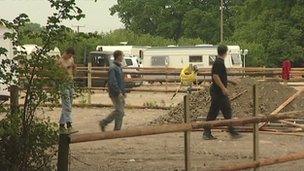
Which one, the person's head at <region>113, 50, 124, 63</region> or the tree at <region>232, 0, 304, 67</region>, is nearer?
the person's head at <region>113, 50, 124, 63</region>

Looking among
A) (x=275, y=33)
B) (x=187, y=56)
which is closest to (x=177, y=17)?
(x=275, y=33)

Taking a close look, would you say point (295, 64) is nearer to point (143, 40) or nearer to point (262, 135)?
point (143, 40)

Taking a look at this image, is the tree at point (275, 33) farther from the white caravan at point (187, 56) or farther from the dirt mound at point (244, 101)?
the dirt mound at point (244, 101)

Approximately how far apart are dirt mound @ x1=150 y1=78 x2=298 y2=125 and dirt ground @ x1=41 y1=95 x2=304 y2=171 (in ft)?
6.17

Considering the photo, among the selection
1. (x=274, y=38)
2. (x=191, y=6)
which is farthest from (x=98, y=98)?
(x=191, y=6)

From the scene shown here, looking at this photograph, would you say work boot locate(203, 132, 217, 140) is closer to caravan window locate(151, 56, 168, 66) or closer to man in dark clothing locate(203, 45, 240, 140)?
man in dark clothing locate(203, 45, 240, 140)

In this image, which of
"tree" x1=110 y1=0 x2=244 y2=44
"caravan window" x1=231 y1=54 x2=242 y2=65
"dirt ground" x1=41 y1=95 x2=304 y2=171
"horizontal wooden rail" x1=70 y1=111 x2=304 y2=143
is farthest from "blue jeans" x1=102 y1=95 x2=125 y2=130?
"tree" x1=110 y1=0 x2=244 y2=44

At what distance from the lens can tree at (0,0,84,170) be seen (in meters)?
6.60

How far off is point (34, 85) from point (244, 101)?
32.1 ft

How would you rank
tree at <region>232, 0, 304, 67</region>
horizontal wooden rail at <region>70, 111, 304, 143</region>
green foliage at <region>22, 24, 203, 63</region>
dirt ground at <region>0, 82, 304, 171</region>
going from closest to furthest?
horizontal wooden rail at <region>70, 111, 304, 143</region>
green foliage at <region>22, 24, 203, 63</region>
dirt ground at <region>0, 82, 304, 171</region>
tree at <region>232, 0, 304, 67</region>

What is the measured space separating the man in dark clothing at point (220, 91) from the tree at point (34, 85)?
596 cm

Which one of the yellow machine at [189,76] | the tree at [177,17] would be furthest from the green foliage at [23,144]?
the tree at [177,17]

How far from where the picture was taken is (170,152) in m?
11.1

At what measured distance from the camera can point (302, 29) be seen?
198 ft
